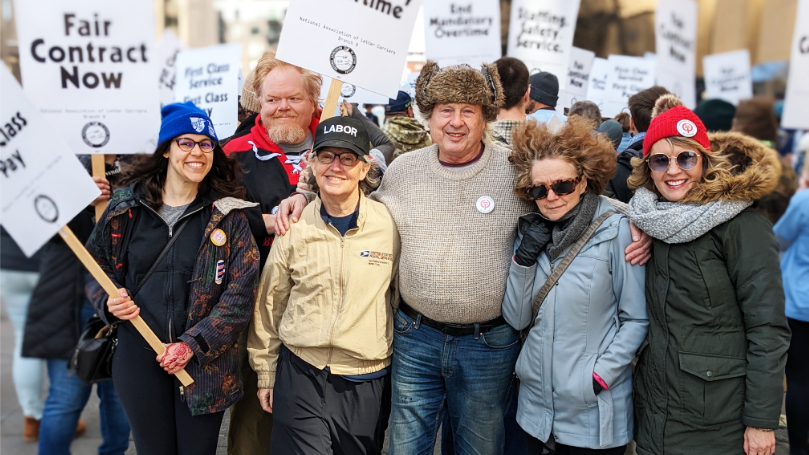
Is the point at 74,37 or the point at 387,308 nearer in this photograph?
the point at 387,308

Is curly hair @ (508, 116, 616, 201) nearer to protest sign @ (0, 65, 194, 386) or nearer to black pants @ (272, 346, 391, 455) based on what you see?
black pants @ (272, 346, 391, 455)

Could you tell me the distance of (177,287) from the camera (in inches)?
117

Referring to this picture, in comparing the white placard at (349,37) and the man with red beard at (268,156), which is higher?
the white placard at (349,37)

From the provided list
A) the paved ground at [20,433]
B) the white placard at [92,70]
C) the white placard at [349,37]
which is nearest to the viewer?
the white placard at [349,37]

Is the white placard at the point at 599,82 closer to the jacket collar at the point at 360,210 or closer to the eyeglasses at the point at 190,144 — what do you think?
the jacket collar at the point at 360,210

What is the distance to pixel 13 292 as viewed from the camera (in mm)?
4277

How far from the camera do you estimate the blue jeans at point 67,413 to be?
3.88 metres

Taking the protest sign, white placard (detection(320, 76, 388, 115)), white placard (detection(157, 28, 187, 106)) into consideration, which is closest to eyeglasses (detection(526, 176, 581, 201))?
the protest sign

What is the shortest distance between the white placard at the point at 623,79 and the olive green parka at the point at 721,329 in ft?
15.3

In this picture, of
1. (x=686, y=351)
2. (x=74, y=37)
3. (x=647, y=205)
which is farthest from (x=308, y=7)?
(x=686, y=351)

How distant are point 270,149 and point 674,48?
16.1ft

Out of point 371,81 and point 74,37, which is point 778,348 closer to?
point 371,81

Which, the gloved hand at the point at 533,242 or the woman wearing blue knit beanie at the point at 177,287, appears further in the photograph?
the woman wearing blue knit beanie at the point at 177,287

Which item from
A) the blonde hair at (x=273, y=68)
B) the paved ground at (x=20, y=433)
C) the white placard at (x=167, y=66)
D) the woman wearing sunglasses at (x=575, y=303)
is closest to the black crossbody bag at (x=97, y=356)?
the paved ground at (x=20, y=433)
